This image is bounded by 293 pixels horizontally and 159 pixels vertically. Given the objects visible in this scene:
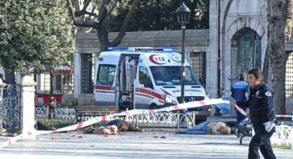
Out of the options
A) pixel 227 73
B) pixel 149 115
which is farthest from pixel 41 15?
pixel 227 73

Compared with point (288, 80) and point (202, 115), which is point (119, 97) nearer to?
point (202, 115)

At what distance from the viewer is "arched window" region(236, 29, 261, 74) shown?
118ft

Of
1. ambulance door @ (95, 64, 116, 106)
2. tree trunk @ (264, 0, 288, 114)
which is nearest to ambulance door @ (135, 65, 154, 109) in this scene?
ambulance door @ (95, 64, 116, 106)

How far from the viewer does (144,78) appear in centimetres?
3091

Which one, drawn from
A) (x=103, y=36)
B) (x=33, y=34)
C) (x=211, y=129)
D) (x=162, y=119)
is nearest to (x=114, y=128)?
(x=211, y=129)

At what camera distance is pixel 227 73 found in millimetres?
36688

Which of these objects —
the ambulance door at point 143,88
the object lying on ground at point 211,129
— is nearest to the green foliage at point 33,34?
the ambulance door at point 143,88

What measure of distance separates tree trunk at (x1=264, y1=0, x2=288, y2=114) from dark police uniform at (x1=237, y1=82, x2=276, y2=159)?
10276 millimetres

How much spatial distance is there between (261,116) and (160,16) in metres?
34.3

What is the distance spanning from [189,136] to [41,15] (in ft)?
33.4

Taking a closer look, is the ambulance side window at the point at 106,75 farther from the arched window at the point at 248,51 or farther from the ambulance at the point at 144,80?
the arched window at the point at 248,51

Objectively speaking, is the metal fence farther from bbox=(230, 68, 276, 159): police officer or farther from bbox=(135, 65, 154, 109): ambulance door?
bbox=(230, 68, 276, 159): police officer

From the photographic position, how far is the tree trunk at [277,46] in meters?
24.1

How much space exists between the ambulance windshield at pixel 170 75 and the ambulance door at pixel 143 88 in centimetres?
28
